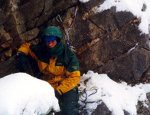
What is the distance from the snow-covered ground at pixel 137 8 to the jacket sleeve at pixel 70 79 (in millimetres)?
1639

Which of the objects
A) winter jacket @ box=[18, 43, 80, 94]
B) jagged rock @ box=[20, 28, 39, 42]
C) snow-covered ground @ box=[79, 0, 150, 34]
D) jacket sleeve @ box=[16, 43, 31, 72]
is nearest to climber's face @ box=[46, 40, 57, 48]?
winter jacket @ box=[18, 43, 80, 94]

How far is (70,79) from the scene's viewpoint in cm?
439

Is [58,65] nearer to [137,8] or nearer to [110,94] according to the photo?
[110,94]

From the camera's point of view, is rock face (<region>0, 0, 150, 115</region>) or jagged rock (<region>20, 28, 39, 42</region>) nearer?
rock face (<region>0, 0, 150, 115</region>)

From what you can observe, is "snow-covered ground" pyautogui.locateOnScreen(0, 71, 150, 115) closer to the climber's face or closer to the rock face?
the rock face

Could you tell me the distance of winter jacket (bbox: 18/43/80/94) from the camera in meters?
4.38

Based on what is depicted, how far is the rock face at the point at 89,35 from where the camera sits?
4.77 m

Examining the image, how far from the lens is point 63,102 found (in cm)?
434

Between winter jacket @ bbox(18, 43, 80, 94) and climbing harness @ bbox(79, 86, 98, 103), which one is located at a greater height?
winter jacket @ bbox(18, 43, 80, 94)

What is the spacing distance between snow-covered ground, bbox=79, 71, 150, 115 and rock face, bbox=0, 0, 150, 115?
0.22 meters

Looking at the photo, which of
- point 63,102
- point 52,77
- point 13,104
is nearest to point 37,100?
point 13,104

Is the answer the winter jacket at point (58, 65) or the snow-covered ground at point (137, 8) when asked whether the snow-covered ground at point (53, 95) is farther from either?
the snow-covered ground at point (137, 8)

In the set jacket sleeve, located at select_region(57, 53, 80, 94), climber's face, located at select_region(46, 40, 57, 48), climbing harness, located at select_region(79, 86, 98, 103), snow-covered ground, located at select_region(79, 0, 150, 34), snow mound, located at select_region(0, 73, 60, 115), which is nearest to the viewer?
snow mound, located at select_region(0, 73, 60, 115)

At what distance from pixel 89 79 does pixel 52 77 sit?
113 cm
